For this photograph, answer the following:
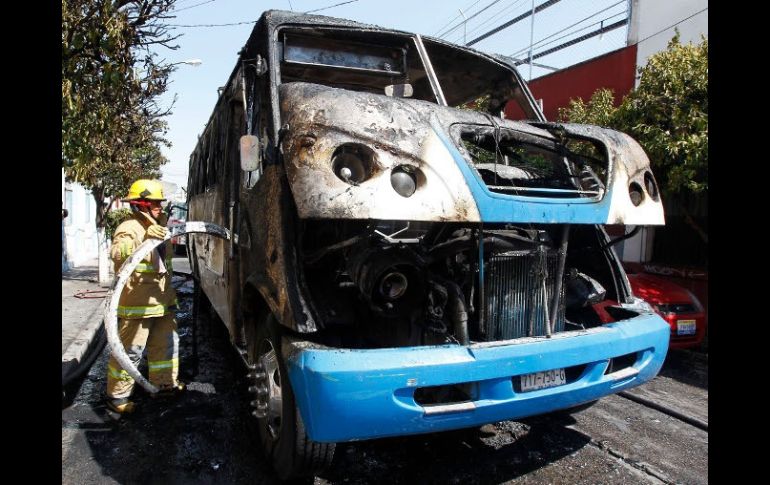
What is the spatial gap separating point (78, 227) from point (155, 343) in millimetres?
14567

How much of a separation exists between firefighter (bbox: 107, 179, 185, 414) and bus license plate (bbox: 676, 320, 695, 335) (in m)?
5.12

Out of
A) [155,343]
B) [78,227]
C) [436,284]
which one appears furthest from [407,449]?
[78,227]

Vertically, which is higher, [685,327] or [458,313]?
[458,313]

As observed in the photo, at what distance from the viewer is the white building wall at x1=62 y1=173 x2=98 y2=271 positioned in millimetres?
14482

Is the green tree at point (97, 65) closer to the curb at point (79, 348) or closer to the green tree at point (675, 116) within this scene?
the curb at point (79, 348)

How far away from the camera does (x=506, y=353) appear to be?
2375mm

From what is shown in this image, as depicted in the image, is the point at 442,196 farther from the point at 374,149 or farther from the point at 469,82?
the point at 469,82

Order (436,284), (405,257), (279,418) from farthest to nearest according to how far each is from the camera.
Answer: (279,418) < (436,284) < (405,257)

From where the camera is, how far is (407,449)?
3.43 m

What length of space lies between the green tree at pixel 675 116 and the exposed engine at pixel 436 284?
4.01 meters

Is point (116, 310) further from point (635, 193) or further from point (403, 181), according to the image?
point (635, 193)

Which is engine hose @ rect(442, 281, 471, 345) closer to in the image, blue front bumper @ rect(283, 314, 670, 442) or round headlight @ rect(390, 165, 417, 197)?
blue front bumper @ rect(283, 314, 670, 442)

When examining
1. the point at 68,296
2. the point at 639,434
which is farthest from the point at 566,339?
the point at 68,296
